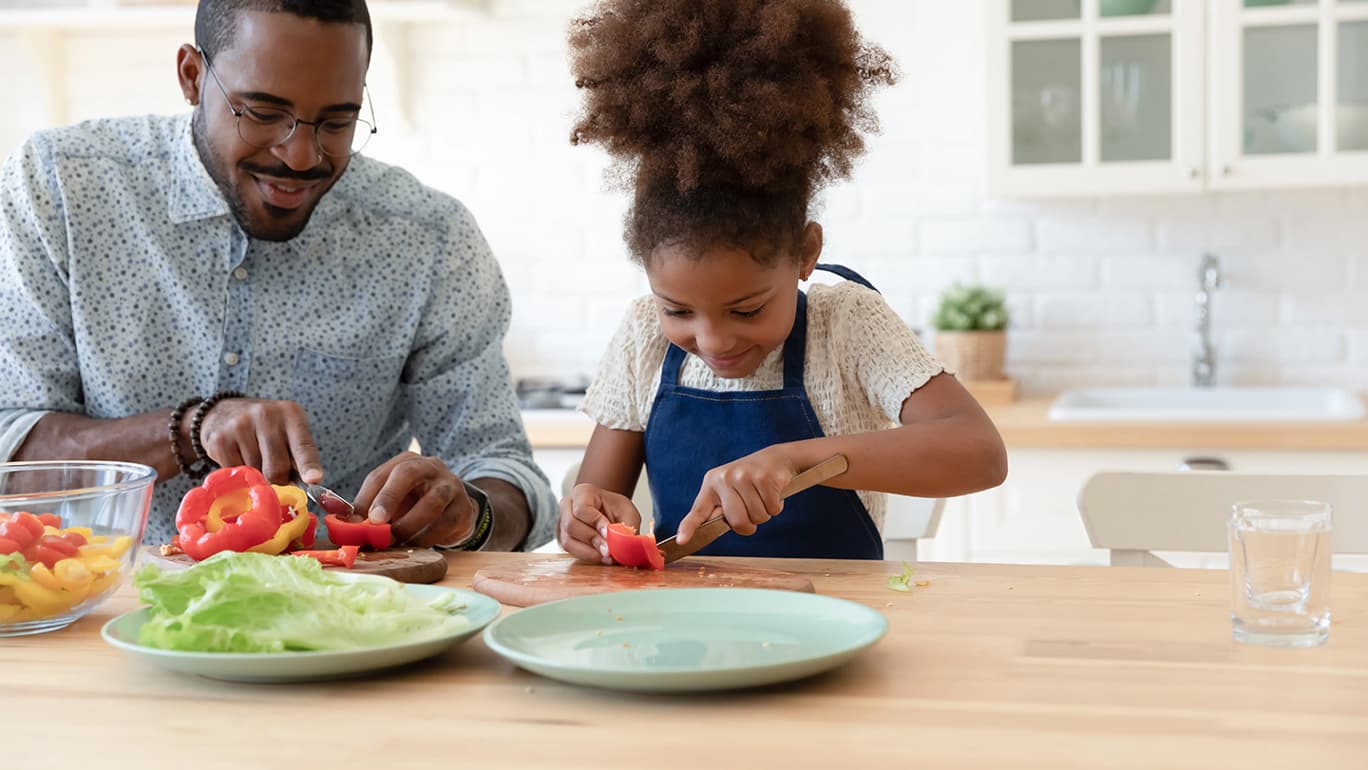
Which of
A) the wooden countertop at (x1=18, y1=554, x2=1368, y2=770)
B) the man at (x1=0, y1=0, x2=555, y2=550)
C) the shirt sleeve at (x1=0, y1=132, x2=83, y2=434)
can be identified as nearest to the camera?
the wooden countertop at (x1=18, y1=554, x2=1368, y2=770)

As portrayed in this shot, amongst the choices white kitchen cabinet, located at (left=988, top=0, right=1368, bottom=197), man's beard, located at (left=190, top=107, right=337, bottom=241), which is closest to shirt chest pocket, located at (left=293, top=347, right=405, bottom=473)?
Answer: man's beard, located at (left=190, top=107, right=337, bottom=241)

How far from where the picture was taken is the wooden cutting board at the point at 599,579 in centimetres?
134

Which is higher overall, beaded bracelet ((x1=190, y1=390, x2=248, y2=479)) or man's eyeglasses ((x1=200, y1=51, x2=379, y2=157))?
man's eyeglasses ((x1=200, y1=51, x2=379, y2=157))

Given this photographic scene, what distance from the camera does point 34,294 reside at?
1969mm

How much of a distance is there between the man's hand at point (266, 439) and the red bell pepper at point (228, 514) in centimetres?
4

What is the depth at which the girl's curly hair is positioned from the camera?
1603 millimetres

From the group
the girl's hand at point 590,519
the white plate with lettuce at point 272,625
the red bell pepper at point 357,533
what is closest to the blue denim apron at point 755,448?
the girl's hand at point 590,519

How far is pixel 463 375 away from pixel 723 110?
27.7 inches

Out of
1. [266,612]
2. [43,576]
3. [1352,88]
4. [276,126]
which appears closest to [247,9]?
[276,126]

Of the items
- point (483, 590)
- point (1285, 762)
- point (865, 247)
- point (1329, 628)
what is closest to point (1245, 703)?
point (1285, 762)

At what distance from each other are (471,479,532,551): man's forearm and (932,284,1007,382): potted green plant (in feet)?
5.41

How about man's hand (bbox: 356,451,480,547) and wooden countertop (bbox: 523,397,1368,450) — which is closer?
man's hand (bbox: 356,451,480,547)

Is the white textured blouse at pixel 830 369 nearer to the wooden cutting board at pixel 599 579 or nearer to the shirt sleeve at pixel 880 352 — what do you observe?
the shirt sleeve at pixel 880 352

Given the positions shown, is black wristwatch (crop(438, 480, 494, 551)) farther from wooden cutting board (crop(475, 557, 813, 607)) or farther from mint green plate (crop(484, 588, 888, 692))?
mint green plate (crop(484, 588, 888, 692))
